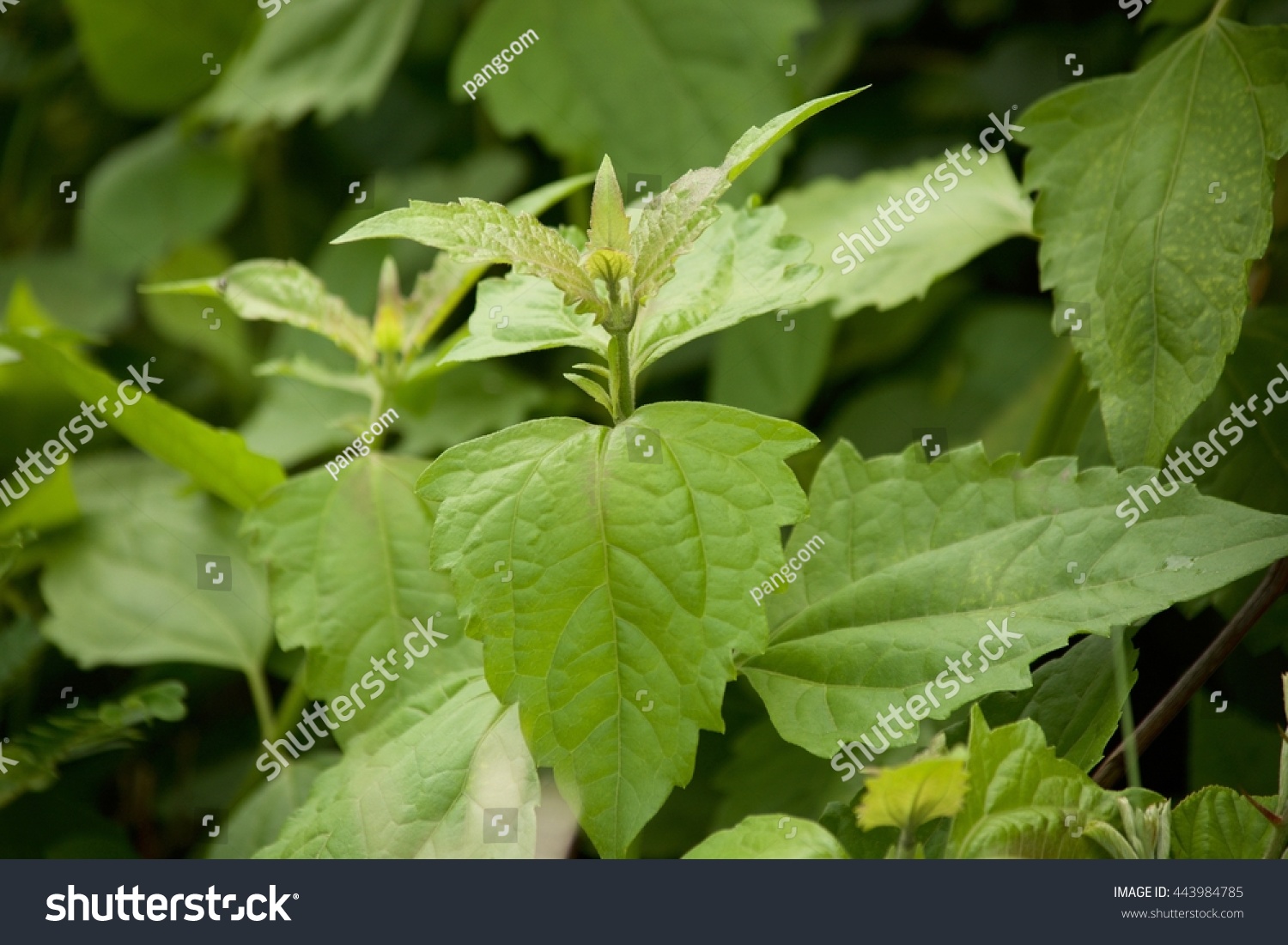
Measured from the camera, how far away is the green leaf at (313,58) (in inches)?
56.2

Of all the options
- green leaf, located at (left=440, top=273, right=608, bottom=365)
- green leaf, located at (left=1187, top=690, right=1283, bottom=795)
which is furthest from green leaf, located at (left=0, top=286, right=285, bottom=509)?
green leaf, located at (left=1187, top=690, right=1283, bottom=795)

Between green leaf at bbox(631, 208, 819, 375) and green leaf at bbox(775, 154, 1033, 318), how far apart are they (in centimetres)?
20

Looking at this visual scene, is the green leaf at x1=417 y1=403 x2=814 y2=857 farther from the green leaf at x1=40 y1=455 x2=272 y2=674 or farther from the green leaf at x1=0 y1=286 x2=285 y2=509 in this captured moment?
the green leaf at x1=40 y1=455 x2=272 y2=674

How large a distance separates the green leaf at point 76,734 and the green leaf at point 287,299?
1.20ft

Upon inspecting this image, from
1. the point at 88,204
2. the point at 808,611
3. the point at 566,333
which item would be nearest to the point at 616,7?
the point at 566,333

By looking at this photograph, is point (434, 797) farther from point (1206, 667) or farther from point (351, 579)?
point (1206, 667)

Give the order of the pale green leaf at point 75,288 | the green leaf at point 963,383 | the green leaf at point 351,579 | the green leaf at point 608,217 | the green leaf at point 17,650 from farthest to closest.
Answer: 1. the pale green leaf at point 75,288
2. the green leaf at point 963,383
3. the green leaf at point 17,650
4. the green leaf at point 351,579
5. the green leaf at point 608,217

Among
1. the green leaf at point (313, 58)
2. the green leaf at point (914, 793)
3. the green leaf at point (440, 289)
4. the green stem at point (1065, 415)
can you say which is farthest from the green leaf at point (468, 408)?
the green leaf at point (914, 793)

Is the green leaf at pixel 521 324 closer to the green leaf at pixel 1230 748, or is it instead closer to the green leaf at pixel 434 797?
the green leaf at pixel 434 797

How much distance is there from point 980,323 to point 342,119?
3.26 ft

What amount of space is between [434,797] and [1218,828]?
0.53m

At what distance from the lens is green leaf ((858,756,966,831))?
618 mm

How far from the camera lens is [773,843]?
67 centimetres
